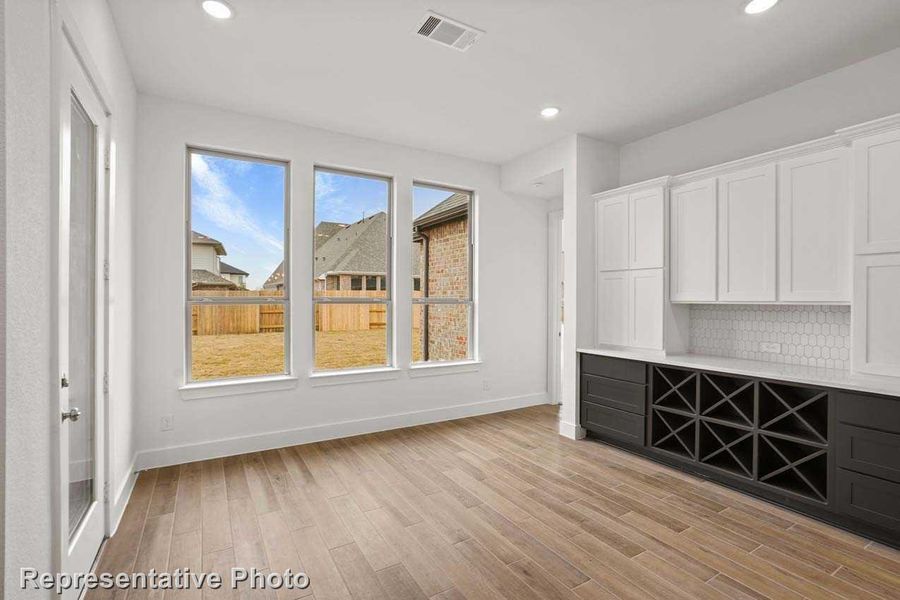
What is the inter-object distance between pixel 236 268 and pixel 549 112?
319cm

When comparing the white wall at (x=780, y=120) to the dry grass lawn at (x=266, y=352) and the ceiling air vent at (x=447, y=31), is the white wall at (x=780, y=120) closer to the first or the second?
the ceiling air vent at (x=447, y=31)

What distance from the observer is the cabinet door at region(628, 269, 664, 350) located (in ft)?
12.6

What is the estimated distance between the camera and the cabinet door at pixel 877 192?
2494mm

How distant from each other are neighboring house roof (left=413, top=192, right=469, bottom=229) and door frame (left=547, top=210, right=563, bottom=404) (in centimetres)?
127

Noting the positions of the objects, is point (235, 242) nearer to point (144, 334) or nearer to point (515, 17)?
point (144, 334)

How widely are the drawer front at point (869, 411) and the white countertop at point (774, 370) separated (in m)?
0.05

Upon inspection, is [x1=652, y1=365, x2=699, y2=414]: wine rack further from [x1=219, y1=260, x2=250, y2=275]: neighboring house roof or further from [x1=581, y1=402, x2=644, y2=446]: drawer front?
[x1=219, y1=260, x2=250, y2=275]: neighboring house roof

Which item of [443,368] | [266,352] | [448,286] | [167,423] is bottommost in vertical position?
[167,423]

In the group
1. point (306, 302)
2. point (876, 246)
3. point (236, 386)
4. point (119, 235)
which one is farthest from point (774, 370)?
point (119, 235)

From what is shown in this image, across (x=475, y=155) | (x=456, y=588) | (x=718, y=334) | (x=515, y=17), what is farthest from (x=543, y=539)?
(x=475, y=155)

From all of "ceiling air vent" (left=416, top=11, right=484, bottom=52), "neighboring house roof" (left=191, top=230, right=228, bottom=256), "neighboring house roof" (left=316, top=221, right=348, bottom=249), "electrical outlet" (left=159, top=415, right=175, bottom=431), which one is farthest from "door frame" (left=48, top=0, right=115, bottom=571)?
"neighboring house roof" (left=316, top=221, right=348, bottom=249)

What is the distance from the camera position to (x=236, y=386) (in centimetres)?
382

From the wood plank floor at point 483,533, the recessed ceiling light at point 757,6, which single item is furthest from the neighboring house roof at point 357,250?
the recessed ceiling light at point 757,6

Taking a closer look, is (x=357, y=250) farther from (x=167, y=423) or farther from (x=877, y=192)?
(x=877, y=192)
